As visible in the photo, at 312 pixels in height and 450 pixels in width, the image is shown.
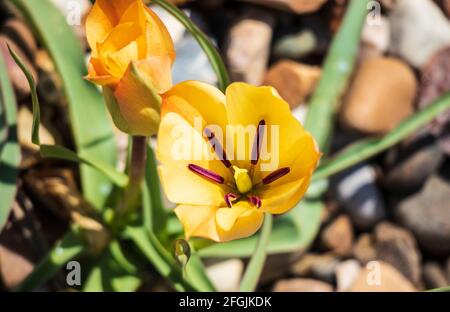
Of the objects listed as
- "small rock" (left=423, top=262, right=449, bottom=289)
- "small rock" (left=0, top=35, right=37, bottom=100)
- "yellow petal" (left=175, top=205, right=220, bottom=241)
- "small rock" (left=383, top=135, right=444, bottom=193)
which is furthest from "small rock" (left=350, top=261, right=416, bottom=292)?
"small rock" (left=0, top=35, right=37, bottom=100)

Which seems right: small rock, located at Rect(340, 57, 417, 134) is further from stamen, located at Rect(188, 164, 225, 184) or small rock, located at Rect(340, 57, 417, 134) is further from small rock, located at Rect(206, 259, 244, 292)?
stamen, located at Rect(188, 164, 225, 184)

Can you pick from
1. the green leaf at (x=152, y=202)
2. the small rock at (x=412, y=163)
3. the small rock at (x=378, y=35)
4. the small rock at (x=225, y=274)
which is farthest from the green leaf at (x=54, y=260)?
the small rock at (x=378, y=35)

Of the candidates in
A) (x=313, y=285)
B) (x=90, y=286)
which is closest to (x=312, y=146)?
(x=90, y=286)

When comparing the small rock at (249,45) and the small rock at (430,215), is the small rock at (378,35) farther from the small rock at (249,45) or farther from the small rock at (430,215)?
the small rock at (430,215)

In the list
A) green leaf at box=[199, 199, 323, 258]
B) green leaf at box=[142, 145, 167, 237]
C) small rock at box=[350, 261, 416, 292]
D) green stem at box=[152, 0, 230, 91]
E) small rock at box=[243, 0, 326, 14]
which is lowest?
small rock at box=[350, 261, 416, 292]
